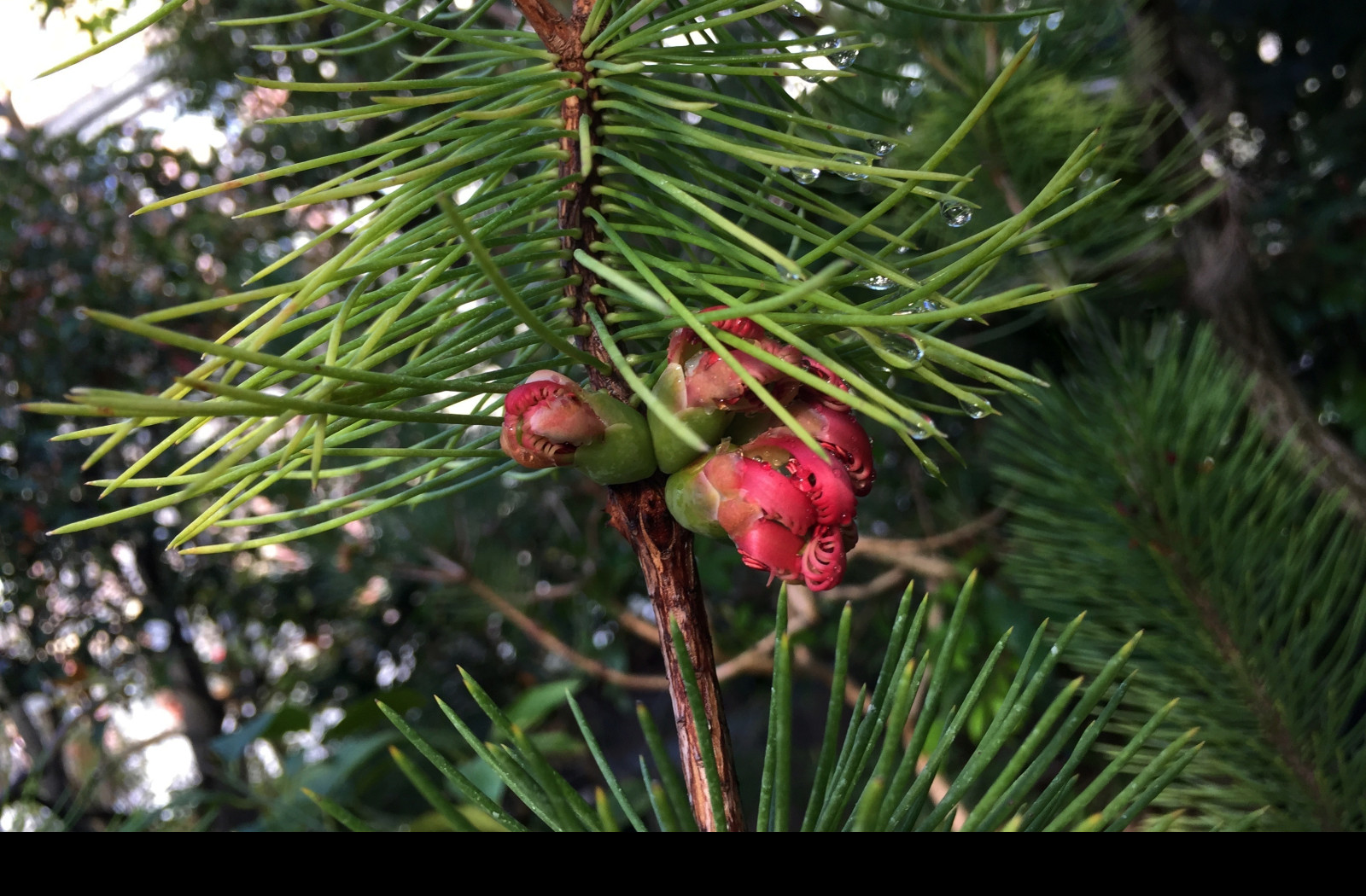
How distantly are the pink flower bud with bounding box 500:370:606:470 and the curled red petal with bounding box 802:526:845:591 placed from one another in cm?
4

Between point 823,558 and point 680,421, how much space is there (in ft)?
0.10

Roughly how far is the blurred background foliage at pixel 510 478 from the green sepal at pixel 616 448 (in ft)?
0.81

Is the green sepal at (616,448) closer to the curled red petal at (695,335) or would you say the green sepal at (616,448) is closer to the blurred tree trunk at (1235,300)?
the curled red petal at (695,335)

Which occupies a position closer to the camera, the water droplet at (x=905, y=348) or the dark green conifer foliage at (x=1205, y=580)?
the water droplet at (x=905, y=348)

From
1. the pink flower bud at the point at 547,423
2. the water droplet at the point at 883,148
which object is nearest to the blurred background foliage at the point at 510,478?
the water droplet at the point at 883,148

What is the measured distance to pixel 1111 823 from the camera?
14 centimetres

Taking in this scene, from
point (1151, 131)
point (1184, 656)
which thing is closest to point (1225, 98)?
point (1151, 131)

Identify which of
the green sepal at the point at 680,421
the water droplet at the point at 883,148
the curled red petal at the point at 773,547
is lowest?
the curled red petal at the point at 773,547

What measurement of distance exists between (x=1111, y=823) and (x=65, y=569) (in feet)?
3.51

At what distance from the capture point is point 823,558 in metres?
0.14

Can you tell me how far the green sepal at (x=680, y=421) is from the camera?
14cm

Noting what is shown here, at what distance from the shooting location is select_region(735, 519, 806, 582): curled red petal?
0.14 m

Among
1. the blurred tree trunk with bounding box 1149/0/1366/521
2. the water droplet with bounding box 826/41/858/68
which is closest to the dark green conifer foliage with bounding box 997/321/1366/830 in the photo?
the blurred tree trunk with bounding box 1149/0/1366/521
